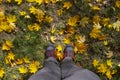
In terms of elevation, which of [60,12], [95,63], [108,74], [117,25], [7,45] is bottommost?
[108,74]

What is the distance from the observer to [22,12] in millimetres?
4008

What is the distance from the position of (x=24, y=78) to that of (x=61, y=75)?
0.46 meters

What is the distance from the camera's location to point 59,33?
4.04 meters

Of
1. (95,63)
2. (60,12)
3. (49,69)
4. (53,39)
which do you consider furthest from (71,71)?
(60,12)

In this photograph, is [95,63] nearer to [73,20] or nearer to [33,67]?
[73,20]

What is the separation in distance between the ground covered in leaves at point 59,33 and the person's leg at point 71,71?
12cm

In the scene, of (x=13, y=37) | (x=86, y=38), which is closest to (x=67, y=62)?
(x=86, y=38)

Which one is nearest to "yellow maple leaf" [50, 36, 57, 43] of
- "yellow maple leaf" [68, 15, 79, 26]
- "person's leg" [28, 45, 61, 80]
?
"person's leg" [28, 45, 61, 80]

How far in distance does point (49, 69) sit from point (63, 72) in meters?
0.17

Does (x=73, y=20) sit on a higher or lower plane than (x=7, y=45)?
higher

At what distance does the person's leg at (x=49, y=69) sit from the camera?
3.49m

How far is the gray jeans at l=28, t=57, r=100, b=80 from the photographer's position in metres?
3.47

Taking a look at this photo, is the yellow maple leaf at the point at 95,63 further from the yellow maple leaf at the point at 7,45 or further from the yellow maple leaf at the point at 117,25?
the yellow maple leaf at the point at 7,45

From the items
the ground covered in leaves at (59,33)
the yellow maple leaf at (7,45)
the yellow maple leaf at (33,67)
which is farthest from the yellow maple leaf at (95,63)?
the yellow maple leaf at (7,45)
